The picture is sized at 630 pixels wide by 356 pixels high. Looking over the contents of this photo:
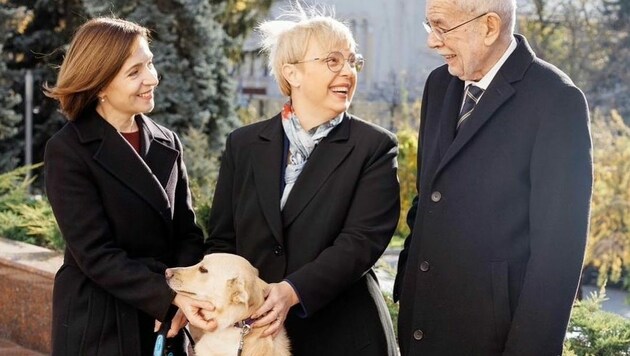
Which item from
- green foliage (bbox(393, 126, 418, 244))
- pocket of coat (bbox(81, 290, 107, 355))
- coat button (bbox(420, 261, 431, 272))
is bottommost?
green foliage (bbox(393, 126, 418, 244))

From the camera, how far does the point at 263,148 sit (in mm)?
3832

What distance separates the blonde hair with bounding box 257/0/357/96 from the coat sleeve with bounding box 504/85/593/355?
93 cm

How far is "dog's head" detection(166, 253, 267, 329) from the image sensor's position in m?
3.54

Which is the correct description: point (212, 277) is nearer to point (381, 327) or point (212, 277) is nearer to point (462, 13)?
point (381, 327)

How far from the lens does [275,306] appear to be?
3549 mm

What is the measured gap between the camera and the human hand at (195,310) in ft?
12.1

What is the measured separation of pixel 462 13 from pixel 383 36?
2393 centimetres

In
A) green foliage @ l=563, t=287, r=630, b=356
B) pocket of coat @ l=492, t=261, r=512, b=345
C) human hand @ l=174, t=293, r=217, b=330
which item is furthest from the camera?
green foliage @ l=563, t=287, r=630, b=356

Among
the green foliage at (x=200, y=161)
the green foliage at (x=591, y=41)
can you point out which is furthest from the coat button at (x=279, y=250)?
the green foliage at (x=591, y=41)

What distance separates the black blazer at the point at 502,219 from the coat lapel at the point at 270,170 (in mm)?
512

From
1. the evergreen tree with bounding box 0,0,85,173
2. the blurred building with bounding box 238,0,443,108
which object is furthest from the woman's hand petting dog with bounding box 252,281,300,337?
the blurred building with bounding box 238,0,443,108

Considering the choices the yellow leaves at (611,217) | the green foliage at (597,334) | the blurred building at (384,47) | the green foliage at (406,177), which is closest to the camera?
the green foliage at (597,334)

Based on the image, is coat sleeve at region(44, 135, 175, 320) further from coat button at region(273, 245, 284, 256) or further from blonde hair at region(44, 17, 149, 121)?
coat button at region(273, 245, 284, 256)

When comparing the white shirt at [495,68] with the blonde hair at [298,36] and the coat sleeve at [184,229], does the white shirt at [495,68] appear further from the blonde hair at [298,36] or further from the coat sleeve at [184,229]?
the coat sleeve at [184,229]
